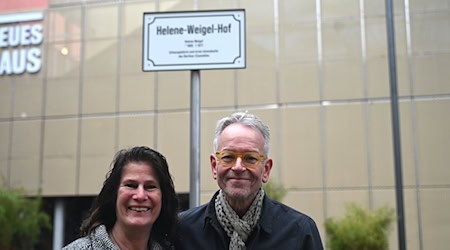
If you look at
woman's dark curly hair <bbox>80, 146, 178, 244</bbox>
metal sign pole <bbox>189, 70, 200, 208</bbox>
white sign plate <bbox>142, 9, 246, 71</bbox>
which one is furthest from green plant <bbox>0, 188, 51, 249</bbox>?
woman's dark curly hair <bbox>80, 146, 178, 244</bbox>

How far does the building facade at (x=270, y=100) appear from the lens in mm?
13273

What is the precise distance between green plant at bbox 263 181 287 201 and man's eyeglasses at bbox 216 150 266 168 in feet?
33.0

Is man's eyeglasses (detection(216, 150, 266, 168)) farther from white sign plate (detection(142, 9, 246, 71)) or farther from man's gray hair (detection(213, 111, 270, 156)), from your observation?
white sign plate (detection(142, 9, 246, 71))

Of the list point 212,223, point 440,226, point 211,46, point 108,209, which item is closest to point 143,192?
point 108,209

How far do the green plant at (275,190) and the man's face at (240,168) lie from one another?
10044 millimetres

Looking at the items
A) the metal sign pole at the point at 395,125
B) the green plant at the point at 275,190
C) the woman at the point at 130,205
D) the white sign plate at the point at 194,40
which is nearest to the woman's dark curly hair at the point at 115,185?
the woman at the point at 130,205

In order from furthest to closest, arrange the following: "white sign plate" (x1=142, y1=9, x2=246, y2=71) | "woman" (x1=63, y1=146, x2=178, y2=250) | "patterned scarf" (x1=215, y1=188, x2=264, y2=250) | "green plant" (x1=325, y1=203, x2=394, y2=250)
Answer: "green plant" (x1=325, y1=203, x2=394, y2=250), "white sign plate" (x1=142, y1=9, x2=246, y2=71), "patterned scarf" (x1=215, y1=188, x2=264, y2=250), "woman" (x1=63, y1=146, x2=178, y2=250)

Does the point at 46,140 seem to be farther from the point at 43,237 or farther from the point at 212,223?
the point at 212,223

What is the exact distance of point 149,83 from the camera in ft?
Answer: 47.7

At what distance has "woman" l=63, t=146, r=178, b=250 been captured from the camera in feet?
8.03

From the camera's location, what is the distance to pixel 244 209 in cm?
264

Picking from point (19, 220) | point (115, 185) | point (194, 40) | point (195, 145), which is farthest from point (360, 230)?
point (115, 185)

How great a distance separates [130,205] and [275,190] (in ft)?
35.2

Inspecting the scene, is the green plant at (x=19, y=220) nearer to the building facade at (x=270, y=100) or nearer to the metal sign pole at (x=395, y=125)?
the building facade at (x=270, y=100)
